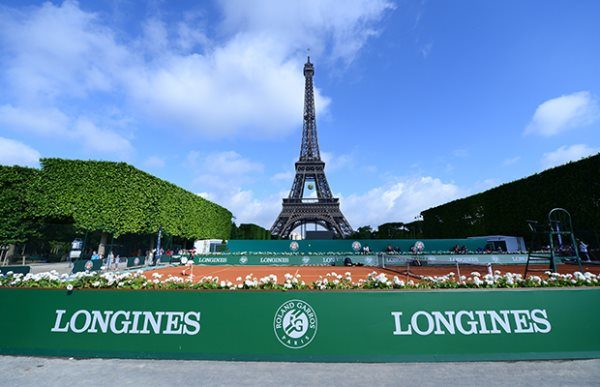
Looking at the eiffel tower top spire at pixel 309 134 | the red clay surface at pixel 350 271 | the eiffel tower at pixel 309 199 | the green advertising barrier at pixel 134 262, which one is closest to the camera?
the red clay surface at pixel 350 271

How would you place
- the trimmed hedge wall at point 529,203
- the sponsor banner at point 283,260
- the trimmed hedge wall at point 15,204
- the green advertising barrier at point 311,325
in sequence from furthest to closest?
the sponsor banner at point 283,260 < the trimmed hedge wall at point 529,203 < the trimmed hedge wall at point 15,204 < the green advertising barrier at point 311,325

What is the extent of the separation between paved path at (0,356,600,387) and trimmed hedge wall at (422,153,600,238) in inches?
1022

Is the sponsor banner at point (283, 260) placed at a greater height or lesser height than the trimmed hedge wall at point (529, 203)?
lesser

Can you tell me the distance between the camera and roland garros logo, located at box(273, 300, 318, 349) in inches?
182

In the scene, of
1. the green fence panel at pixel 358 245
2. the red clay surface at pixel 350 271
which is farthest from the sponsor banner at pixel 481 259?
the green fence panel at pixel 358 245

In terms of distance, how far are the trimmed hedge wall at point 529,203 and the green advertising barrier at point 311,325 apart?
2523cm

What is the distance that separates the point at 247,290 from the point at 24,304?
4.23 meters

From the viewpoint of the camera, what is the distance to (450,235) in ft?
132

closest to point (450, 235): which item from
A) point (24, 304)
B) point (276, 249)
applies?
point (276, 249)

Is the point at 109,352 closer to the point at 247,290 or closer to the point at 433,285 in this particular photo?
the point at 247,290

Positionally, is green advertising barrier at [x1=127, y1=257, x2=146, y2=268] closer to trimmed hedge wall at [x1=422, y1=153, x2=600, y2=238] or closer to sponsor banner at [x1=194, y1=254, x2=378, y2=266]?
sponsor banner at [x1=194, y1=254, x2=378, y2=266]

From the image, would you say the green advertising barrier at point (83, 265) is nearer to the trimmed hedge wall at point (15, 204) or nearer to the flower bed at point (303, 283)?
the flower bed at point (303, 283)

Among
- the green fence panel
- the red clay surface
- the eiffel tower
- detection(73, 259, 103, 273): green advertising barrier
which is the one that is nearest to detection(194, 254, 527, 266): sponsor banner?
the red clay surface

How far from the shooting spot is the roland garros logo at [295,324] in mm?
4613
